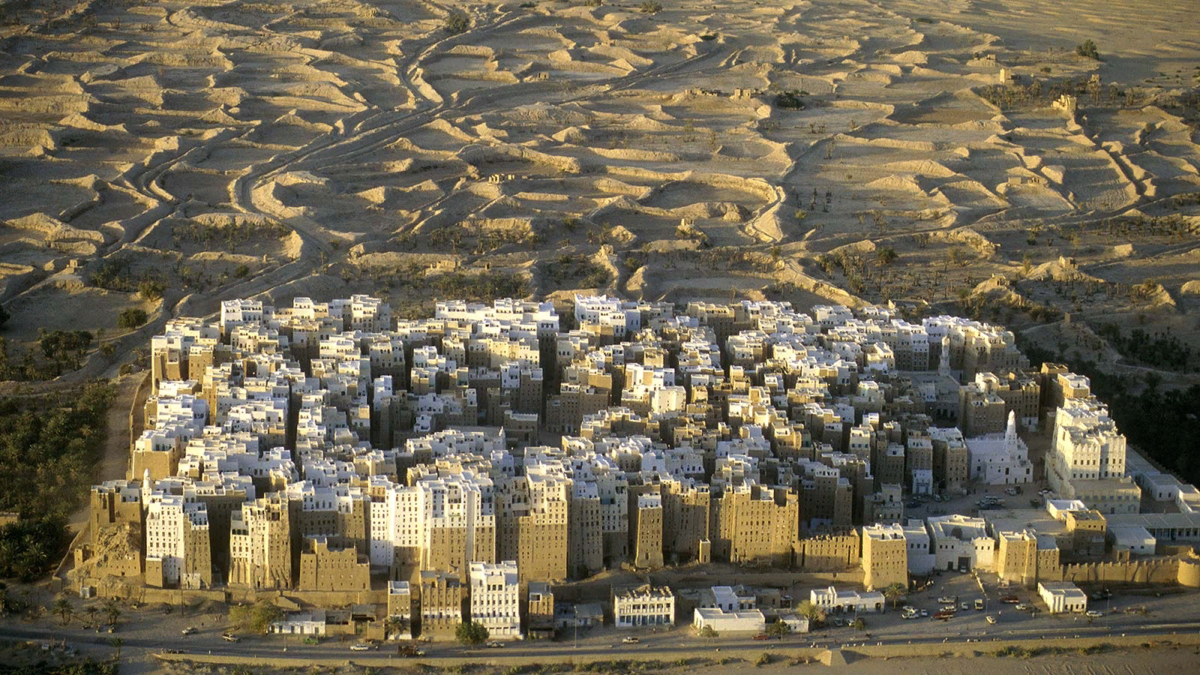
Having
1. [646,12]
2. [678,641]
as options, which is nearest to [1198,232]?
[678,641]

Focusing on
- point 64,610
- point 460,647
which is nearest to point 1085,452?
point 460,647

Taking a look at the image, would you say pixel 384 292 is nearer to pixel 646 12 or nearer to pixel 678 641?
pixel 678 641

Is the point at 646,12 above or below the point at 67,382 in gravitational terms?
above

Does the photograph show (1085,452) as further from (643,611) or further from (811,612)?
(643,611)

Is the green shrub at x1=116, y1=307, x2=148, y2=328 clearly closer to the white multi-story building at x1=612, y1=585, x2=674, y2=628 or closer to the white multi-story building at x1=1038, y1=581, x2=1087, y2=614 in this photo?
the white multi-story building at x1=612, y1=585, x2=674, y2=628

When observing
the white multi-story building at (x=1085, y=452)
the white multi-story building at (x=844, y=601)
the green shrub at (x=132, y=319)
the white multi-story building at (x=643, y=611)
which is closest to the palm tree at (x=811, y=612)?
the white multi-story building at (x=844, y=601)

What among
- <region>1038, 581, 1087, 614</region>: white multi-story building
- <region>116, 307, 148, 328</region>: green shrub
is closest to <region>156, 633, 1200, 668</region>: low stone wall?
<region>1038, 581, 1087, 614</region>: white multi-story building

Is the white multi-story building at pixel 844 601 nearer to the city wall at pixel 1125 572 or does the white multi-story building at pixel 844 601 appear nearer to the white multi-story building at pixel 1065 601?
the white multi-story building at pixel 1065 601
